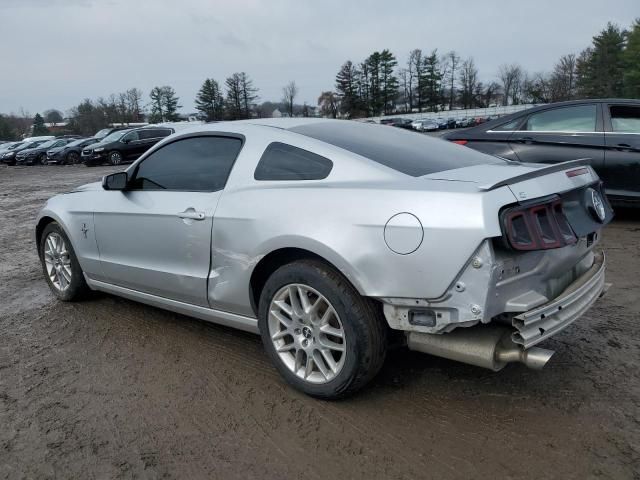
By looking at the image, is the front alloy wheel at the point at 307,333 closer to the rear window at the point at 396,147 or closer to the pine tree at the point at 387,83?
the rear window at the point at 396,147

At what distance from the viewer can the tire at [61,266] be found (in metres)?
4.78

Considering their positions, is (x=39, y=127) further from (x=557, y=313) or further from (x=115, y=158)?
(x=557, y=313)

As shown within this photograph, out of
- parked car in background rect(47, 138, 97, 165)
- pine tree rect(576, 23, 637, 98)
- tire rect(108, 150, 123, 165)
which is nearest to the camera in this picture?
tire rect(108, 150, 123, 165)

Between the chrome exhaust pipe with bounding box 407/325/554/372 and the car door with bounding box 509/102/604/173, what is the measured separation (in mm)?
4718

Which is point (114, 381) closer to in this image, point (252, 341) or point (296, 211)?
point (252, 341)

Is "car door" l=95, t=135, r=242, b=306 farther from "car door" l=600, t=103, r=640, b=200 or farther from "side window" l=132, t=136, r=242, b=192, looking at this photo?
"car door" l=600, t=103, r=640, b=200

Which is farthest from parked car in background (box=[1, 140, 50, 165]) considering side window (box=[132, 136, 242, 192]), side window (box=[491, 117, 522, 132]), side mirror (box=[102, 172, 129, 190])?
side window (box=[132, 136, 242, 192])

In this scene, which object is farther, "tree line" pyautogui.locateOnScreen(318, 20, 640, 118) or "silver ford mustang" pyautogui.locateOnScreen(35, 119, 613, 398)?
"tree line" pyautogui.locateOnScreen(318, 20, 640, 118)

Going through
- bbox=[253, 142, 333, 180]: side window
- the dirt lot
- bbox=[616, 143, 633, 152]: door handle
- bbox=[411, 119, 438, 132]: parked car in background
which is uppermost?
bbox=[253, 142, 333, 180]: side window

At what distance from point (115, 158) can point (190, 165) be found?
22.8 m

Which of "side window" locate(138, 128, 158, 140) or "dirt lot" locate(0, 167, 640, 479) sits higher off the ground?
"side window" locate(138, 128, 158, 140)

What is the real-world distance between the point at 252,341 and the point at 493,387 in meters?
1.65

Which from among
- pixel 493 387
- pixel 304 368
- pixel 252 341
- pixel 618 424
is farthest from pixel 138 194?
pixel 618 424

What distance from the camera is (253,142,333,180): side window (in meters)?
3.07
